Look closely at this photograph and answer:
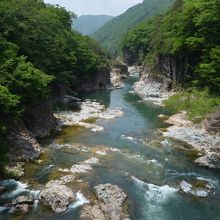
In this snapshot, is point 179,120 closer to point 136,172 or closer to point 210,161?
point 210,161

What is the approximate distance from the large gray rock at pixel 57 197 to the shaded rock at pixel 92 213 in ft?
3.64

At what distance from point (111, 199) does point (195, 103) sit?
27.6m

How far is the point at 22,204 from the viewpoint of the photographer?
20500 millimetres

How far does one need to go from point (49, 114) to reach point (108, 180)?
14.5m

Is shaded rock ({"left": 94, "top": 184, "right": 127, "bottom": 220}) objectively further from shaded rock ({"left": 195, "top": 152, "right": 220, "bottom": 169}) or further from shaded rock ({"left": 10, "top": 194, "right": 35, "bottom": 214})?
shaded rock ({"left": 195, "top": 152, "right": 220, "bottom": 169})

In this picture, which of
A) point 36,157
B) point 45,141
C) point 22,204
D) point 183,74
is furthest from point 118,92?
point 22,204

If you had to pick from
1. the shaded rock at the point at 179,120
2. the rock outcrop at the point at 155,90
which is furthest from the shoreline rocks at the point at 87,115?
the rock outcrop at the point at 155,90

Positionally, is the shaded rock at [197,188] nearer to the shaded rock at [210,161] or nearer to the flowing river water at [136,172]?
the flowing river water at [136,172]

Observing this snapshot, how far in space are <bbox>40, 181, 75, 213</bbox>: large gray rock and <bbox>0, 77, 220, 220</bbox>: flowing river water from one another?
345 millimetres

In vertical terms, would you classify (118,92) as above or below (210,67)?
below

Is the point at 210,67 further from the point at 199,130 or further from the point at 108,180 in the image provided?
the point at 108,180

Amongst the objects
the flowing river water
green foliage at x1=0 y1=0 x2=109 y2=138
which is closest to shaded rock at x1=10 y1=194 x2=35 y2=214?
the flowing river water

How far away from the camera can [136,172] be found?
26078mm

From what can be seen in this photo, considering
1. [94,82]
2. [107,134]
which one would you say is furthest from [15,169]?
[94,82]
